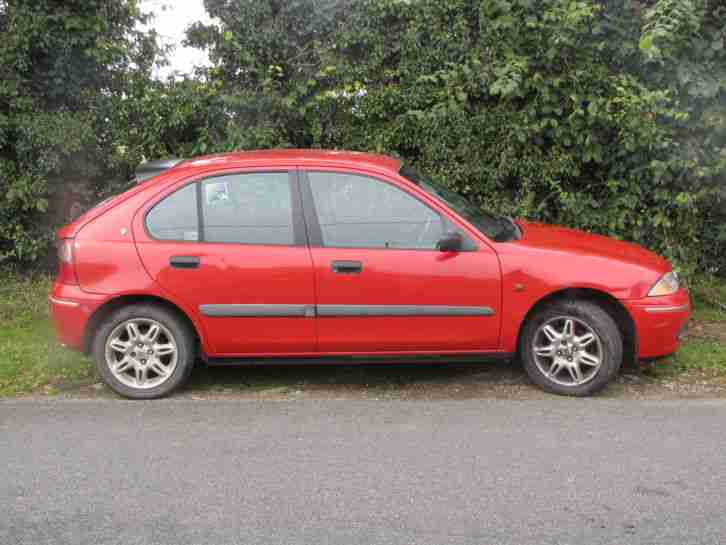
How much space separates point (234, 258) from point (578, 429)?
2.44m

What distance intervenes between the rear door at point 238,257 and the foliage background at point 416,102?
2705mm

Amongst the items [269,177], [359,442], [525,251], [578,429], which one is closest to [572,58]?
[525,251]

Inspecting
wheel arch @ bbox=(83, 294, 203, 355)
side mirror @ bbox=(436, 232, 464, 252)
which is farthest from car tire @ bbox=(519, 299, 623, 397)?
wheel arch @ bbox=(83, 294, 203, 355)

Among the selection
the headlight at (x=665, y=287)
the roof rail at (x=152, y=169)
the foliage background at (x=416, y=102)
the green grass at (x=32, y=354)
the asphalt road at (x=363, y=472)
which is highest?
the foliage background at (x=416, y=102)

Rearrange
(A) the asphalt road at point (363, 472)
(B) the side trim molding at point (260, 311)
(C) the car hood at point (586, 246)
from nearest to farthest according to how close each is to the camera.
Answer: (A) the asphalt road at point (363, 472), (B) the side trim molding at point (260, 311), (C) the car hood at point (586, 246)

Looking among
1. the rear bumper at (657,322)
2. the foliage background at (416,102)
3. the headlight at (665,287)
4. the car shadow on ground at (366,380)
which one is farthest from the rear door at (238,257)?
the foliage background at (416,102)

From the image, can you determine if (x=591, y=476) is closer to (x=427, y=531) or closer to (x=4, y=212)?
(x=427, y=531)

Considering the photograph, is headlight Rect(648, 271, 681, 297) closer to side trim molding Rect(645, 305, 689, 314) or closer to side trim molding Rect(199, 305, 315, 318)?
side trim molding Rect(645, 305, 689, 314)

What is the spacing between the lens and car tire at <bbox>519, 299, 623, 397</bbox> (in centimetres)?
573

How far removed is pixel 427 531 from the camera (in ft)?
12.7

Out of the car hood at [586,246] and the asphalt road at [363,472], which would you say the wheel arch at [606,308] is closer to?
the car hood at [586,246]

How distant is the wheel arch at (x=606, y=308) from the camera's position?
19.0 feet

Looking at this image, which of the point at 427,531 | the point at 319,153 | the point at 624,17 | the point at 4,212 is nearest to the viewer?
the point at 427,531

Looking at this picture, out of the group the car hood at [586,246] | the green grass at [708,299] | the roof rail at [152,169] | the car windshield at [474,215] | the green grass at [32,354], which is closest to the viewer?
the car hood at [586,246]
